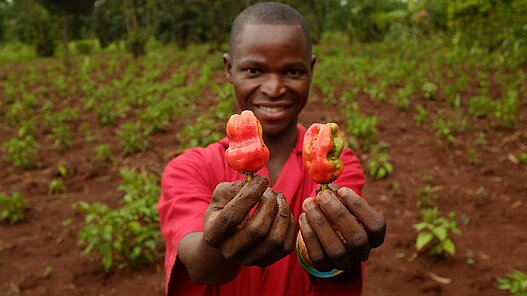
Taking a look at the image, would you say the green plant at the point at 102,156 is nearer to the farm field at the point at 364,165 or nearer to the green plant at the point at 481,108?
the farm field at the point at 364,165

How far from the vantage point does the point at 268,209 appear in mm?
1030

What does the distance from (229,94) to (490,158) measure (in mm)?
4082

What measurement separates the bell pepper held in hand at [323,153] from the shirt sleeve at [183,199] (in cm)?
48

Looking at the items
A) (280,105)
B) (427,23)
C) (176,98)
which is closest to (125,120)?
(176,98)

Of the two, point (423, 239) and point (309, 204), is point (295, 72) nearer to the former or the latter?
point (309, 204)

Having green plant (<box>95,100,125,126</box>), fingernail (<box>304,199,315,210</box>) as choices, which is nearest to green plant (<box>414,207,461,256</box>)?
fingernail (<box>304,199,315,210</box>)

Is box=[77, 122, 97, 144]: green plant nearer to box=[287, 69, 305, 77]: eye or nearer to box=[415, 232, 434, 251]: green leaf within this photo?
box=[415, 232, 434, 251]: green leaf

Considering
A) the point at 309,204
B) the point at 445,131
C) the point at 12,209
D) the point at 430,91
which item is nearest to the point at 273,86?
the point at 309,204

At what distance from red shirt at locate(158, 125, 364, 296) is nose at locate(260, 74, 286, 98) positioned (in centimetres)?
29

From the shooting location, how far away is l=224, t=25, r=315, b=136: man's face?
162 centimetres

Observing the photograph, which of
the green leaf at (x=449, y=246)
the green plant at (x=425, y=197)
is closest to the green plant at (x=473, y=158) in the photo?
the green plant at (x=425, y=197)

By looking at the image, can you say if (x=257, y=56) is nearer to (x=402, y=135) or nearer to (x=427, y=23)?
(x=402, y=135)

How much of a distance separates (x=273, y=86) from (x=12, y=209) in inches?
119

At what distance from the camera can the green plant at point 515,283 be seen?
2.38m
